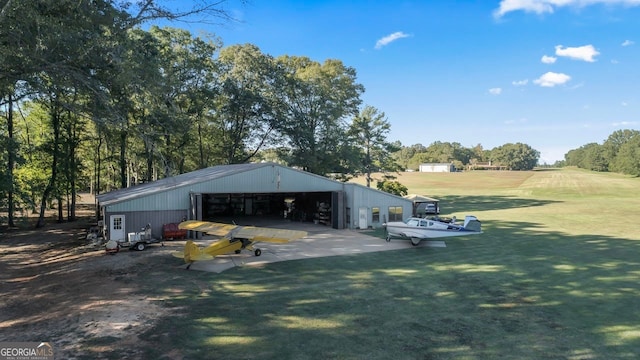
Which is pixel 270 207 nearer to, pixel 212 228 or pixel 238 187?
pixel 238 187

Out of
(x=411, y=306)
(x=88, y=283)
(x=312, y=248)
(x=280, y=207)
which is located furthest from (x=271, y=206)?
(x=411, y=306)

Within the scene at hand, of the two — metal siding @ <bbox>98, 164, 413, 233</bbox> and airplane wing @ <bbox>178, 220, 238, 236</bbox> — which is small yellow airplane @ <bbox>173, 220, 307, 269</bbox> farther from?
metal siding @ <bbox>98, 164, 413, 233</bbox>

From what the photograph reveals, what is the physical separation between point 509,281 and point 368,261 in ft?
22.0

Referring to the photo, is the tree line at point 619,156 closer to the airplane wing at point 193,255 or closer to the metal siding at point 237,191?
the metal siding at point 237,191

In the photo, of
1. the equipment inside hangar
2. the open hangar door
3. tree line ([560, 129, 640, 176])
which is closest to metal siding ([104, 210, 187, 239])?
the open hangar door

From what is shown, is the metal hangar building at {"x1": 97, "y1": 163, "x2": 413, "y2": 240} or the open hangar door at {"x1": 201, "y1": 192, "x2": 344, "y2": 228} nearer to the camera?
the metal hangar building at {"x1": 97, "y1": 163, "x2": 413, "y2": 240}

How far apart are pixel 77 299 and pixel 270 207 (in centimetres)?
2995

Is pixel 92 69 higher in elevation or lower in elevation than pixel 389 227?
higher

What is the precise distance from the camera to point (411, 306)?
491 inches

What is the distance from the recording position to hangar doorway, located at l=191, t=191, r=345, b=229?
30.9 m

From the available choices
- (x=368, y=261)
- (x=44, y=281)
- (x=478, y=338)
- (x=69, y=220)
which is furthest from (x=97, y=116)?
(x=69, y=220)

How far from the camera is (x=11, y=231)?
32.4 m

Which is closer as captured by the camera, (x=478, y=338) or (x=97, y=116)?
(x=478, y=338)

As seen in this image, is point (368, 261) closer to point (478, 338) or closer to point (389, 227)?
point (389, 227)
